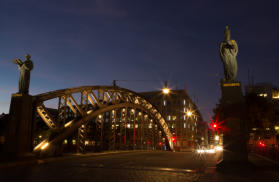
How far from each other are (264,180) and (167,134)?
39.6 m

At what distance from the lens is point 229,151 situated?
13.4m

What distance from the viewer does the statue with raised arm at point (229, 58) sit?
14453 millimetres

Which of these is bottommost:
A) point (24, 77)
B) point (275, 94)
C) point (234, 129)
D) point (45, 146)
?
point (45, 146)

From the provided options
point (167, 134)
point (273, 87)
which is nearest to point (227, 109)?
point (167, 134)

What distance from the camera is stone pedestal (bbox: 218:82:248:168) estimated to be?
43.7ft

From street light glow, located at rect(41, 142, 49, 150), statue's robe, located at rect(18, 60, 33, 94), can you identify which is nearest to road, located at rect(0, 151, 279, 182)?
street light glow, located at rect(41, 142, 49, 150)

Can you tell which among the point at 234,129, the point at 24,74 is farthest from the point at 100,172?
the point at 24,74

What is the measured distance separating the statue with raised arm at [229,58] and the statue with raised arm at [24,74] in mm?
13898

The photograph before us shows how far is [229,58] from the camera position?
1474cm

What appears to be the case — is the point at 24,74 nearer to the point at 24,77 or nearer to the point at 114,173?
the point at 24,77

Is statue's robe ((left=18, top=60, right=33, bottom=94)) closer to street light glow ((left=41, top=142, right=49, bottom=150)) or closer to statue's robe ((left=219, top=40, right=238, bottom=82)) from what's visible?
street light glow ((left=41, top=142, right=49, bottom=150))

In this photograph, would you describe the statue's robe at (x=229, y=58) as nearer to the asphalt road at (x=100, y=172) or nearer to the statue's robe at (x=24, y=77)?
the asphalt road at (x=100, y=172)

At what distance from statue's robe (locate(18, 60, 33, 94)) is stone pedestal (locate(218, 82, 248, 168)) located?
1411cm

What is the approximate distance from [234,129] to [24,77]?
15046mm
